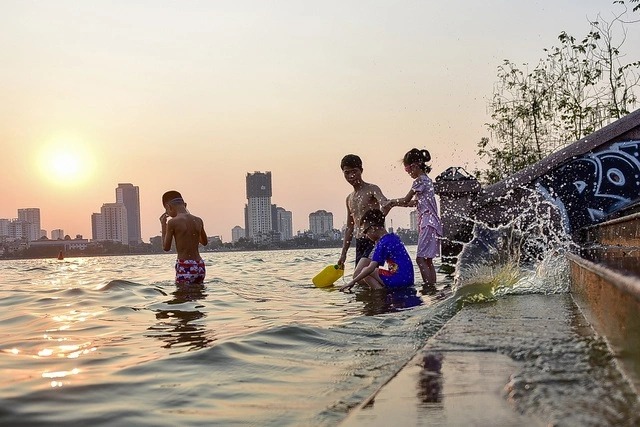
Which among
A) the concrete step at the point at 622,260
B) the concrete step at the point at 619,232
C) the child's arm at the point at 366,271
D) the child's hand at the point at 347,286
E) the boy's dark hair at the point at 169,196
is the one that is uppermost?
the boy's dark hair at the point at 169,196

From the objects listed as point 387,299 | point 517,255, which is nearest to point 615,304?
point 387,299

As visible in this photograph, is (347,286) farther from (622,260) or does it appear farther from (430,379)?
(430,379)

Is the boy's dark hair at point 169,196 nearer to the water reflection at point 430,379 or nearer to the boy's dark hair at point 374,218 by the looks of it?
the boy's dark hair at point 374,218

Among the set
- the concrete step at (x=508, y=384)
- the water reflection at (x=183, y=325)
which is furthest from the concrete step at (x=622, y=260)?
the water reflection at (x=183, y=325)

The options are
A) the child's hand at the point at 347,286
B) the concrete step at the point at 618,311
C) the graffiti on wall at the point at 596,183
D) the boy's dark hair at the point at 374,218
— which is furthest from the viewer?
the graffiti on wall at the point at 596,183

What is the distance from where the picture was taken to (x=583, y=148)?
36.2 feet

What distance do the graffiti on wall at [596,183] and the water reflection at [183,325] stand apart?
20.2 ft

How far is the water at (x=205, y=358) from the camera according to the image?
289cm

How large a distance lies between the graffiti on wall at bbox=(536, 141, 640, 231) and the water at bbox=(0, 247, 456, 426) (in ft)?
15.2

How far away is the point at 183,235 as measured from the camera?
9852mm

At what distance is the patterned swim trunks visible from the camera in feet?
32.6

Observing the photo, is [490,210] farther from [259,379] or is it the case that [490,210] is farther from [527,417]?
[527,417]

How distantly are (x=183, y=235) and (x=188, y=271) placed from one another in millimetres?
542

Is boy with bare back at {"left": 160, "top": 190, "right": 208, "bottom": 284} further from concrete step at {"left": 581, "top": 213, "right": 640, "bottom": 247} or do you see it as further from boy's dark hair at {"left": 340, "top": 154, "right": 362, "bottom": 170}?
concrete step at {"left": 581, "top": 213, "right": 640, "bottom": 247}
